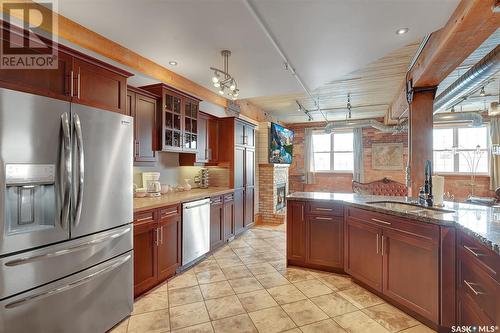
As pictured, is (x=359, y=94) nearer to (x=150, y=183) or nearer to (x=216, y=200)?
(x=216, y=200)

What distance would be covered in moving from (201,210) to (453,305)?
9.27 ft

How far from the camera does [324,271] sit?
3.19m

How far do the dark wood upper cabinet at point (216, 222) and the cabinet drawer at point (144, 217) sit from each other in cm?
124

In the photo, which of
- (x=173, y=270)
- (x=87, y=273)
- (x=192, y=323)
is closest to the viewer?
(x=87, y=273)

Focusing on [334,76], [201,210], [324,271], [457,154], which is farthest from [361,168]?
[201,210]

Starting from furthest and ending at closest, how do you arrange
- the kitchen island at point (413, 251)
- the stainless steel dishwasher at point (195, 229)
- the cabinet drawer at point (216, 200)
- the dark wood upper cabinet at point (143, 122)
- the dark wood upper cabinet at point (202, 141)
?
the dark wood upper cabinet at point (202, 141), the cabinet drawer at point (216, 200), the stainless steel dishwasher at point (195, 229), the dark wood upper cabinet at point (143, 122), the kitchen island at point (413, 251)

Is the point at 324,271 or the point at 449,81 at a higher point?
the point at 449,81

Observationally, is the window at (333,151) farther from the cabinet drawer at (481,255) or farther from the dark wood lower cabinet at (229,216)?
the cabinet drawer at (481,255)

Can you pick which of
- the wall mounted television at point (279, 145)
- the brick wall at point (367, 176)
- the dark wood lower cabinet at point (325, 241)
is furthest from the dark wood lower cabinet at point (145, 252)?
the brick wall at point (367, 176)

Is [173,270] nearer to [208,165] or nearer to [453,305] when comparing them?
[208,165]

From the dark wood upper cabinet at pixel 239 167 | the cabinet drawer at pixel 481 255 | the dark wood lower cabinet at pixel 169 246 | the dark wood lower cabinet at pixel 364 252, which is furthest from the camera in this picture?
the dark wood upper cabinet at pixel 239 167

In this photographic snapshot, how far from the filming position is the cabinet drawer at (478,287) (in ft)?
4.64

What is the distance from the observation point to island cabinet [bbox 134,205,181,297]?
8.15 ft

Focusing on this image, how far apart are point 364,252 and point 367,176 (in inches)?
218
